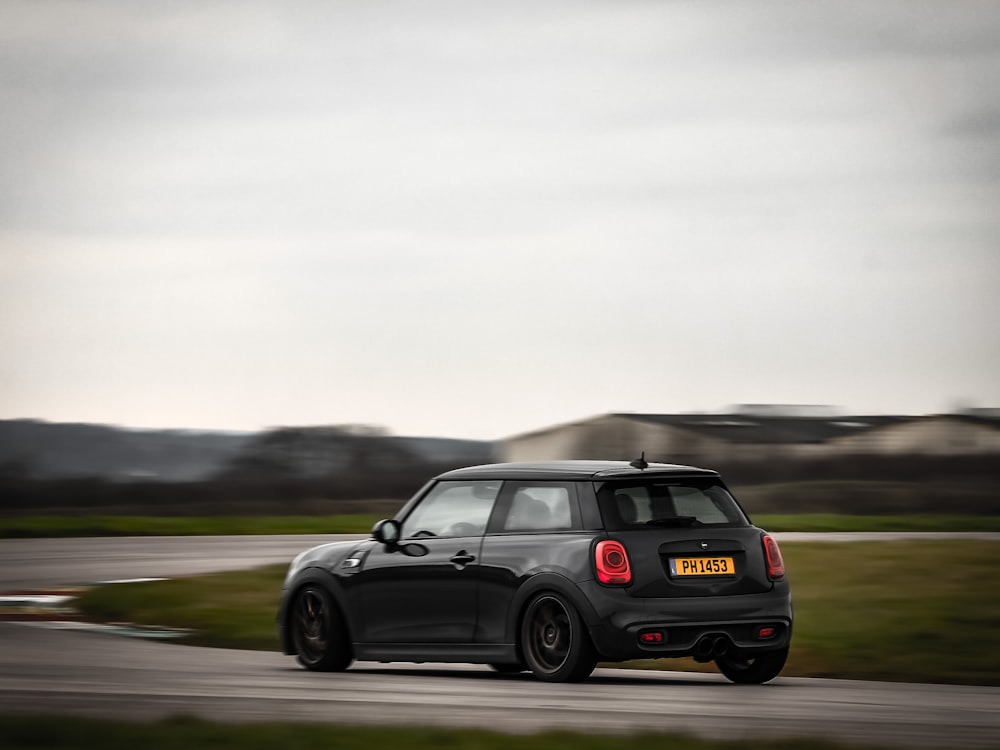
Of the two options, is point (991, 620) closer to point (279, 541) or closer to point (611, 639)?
point (611, 639)

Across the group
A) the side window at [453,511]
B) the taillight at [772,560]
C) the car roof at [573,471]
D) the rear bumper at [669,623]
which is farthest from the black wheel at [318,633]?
the taillight at [772,560]

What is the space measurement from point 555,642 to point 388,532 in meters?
1.71

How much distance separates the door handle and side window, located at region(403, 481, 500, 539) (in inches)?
6.6

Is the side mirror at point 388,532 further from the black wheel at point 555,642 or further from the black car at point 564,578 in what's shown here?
the black wheel at point 555,642

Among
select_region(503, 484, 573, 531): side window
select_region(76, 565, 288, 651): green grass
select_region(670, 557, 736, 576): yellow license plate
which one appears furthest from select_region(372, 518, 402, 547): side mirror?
select_region(76, 565, 288, 651): green grass

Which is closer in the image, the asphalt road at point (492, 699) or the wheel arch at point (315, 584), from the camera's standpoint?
the asphalt road at point (492, 699)

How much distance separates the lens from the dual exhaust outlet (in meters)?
11.7

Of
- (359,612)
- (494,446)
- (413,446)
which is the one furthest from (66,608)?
(494,446)

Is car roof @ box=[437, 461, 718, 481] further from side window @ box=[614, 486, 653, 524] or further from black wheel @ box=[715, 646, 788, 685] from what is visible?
black wheel @ box=[715, 646, 788, 685]

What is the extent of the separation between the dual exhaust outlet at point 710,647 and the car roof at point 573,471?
1.11 meters

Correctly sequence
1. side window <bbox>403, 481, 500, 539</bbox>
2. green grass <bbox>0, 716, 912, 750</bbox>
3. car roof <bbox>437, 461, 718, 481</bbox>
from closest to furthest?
green grass <bbox>0, 716, 912, 750</bbox> < car roof <bbox>437, 461, 718, 481</bbox> < side window <bbox>403, 481, 500, 539</bbox>

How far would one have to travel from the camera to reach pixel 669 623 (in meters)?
11.6

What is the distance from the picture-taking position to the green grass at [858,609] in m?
15.0

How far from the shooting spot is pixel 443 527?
12.9 metres
